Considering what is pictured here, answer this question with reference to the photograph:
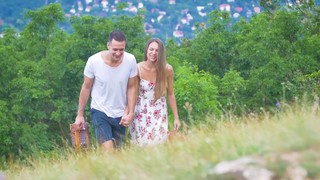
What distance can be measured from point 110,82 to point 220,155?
140 inches

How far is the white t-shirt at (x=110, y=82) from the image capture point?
27.5 ft

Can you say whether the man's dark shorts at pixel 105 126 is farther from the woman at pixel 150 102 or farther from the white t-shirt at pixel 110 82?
the woman at pixel 150 102

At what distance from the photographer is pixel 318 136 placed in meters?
4.83

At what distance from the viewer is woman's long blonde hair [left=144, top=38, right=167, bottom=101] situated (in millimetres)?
8523

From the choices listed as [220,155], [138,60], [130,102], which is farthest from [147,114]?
[138,60]

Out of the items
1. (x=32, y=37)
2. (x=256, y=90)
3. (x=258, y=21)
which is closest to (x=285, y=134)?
(x=256, y=90)

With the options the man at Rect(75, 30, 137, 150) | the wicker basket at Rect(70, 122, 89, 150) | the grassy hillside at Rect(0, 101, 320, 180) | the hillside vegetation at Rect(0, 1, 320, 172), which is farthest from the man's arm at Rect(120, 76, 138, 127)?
the hillside vegetation at Rect(0, 1, 320, 172)

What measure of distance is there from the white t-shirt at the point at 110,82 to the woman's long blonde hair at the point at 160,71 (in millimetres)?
273

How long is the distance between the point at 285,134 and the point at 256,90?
2641cm

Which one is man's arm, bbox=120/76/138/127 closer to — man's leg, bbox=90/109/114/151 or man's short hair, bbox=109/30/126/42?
man's leg, bbox=90/109/114/151

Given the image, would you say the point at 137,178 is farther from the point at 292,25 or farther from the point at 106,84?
the point at 292,25

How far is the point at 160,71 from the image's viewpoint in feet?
28.2

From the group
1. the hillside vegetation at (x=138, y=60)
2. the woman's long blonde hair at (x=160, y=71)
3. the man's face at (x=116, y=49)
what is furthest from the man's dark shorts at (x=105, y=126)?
the hillside vegetation at (x=138, y=60)

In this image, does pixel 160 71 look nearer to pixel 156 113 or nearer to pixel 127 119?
pixel 156 113
